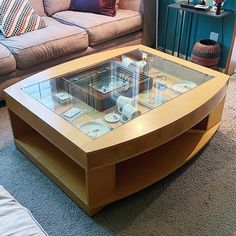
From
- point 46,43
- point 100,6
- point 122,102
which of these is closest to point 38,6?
point 100,6

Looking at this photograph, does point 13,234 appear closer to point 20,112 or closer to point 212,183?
point 20,112

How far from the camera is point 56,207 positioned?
5.02ft

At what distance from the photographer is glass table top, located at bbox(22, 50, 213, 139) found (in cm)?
151

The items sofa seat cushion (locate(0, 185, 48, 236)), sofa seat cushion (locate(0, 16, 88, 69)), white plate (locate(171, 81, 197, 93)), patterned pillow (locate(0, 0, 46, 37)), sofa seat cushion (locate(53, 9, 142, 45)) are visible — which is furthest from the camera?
sofa seat cushion (locate(53, 9, 142, 45))

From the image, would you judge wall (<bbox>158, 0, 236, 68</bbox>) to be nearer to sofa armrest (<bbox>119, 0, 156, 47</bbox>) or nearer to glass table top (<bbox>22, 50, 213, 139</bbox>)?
sofa armrest (<bbox>119, 0, 156, 47</bbox>)

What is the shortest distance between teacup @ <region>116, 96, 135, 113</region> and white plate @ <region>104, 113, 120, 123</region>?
5cm

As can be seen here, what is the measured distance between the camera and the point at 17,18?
8.09 feet

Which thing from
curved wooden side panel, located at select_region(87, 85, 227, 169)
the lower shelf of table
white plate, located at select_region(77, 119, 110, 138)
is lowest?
the lower shelf of table

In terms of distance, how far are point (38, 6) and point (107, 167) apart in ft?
6.65

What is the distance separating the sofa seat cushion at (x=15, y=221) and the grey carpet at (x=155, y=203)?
1.60 ft

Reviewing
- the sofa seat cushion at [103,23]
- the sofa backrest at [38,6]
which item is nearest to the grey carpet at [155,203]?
the sofa seat cushion at [103,23]

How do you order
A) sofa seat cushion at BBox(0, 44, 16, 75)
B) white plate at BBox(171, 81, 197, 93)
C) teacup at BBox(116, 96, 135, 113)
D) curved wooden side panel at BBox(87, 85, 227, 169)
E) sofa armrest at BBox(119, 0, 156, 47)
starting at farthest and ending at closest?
1. sofa armrest at BBox(119, 0, 156, 47)
2. sofa seat cushion at BBox(0, 44, 16, 75)
3. white plate at BBox(171, 81, 197, 93)
4. teacup at BBox(116, 96, 135, 113)
5. curved wooden side panel at BBox(87, 85, 227, 169)

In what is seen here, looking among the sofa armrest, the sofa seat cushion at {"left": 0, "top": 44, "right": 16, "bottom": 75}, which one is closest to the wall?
the sofa armrest

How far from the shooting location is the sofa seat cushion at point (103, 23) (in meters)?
2.62
